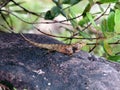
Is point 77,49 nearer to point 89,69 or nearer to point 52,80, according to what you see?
point 89,69

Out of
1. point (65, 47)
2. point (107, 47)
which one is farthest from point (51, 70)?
point (107, 47)

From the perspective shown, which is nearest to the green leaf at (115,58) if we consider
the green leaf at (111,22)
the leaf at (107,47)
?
the leaf at (107,47)

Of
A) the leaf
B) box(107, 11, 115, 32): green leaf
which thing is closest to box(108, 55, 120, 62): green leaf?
the leaf

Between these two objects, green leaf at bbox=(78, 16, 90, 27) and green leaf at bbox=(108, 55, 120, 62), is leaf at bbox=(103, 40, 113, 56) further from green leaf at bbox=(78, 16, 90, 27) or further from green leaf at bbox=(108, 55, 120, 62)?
green leaf at bbox=(78, 16, 90, 27)

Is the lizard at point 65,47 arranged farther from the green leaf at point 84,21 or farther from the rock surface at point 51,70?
the green leaf at point 84,21

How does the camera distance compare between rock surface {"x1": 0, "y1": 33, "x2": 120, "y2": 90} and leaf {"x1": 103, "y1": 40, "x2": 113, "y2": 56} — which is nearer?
rock surface {"x1": 0, "y1": 33, "x2": 120, "y2": 90}

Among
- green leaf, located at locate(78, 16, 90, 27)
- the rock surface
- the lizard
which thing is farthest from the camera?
green leaf, located at locate(78, 16, 90, 27)

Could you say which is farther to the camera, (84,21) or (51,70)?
(84,21)

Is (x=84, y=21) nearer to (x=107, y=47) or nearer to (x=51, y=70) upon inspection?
(x=107, y=47)
